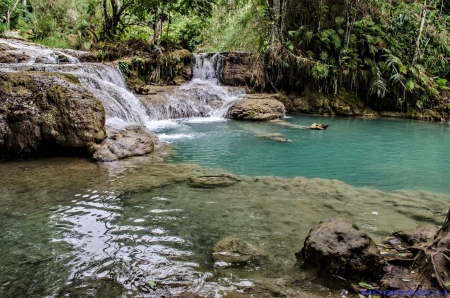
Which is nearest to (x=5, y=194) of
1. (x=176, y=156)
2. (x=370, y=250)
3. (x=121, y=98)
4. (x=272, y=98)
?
(x=176, y=156)

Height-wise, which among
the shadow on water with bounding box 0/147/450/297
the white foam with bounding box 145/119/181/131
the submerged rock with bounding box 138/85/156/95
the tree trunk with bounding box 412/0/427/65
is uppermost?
the tree trunk with bounding box 412/0/427/65

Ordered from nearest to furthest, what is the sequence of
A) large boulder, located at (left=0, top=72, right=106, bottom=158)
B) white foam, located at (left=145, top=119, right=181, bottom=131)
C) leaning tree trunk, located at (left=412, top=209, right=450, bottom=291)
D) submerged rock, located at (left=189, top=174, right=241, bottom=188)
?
leaning tree trunk, located at (left=412, top=209, right=450, bottom=291) → submerged rock, located at (left=189, top=174, right=241, bottom=188) → large boulder, located at (left=0, top=72, right=106, bottom=158) → white foam, located at (left=145, top=119, right=181, bottom=131)

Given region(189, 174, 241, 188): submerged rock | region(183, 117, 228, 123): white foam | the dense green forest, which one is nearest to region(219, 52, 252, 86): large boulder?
the dense green forest

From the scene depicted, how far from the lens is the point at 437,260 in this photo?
2.37 meters

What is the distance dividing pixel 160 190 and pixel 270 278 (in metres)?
2.59

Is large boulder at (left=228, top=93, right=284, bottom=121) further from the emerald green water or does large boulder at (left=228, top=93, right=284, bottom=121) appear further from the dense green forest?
the dense green forest

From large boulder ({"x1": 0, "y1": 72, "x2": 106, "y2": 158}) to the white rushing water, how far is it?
2.00m

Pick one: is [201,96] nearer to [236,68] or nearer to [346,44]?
[236,68]

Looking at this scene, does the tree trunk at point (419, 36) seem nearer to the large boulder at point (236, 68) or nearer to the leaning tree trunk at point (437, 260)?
the large boulder at point (236, 68)

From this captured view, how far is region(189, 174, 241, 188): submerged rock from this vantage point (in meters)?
5.20

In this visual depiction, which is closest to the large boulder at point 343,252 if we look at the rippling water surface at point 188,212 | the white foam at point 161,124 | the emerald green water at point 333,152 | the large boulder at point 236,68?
the rippling water surface at point 188,212

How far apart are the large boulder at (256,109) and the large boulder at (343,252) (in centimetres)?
984

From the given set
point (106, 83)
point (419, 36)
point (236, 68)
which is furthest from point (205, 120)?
point (419, 36)

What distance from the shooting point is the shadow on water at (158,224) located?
8.88 feet
